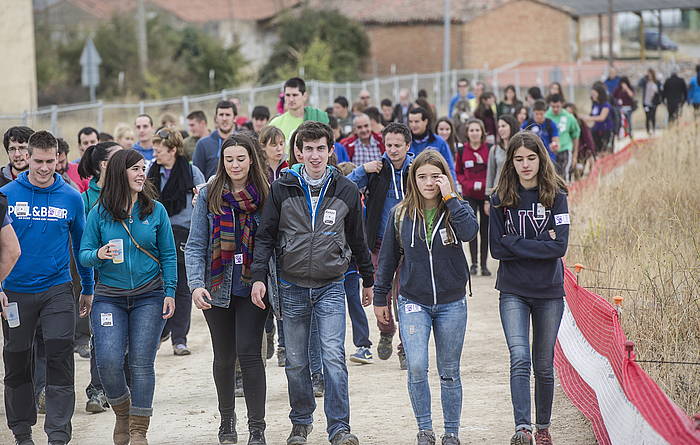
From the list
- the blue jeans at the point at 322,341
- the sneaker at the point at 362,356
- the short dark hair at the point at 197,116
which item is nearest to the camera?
the blue jeans at the point at 322,341

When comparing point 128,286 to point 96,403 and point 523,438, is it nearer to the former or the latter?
point 96,403

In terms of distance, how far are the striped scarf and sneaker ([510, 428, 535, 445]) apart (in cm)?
197

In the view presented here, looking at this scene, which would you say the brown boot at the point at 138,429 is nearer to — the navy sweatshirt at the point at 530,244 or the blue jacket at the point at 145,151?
the navy sweatshirt at the point at 530,244

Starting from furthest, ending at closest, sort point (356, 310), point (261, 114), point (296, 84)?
point (261, 114), point (296, 84), point (356, 310)

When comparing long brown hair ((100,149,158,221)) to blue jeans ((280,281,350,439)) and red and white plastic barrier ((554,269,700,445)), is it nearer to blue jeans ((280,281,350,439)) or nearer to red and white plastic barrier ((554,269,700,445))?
blue jeans ((280,281,350,439))

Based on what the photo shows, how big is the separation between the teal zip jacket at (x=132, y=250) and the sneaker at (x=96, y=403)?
1799mm

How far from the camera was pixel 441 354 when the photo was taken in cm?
697

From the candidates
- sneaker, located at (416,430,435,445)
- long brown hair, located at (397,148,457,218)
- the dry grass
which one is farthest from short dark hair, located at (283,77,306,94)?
sneaker, located at (416,430,435,445)

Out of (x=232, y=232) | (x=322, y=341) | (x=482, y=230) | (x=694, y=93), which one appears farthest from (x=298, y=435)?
(x=694, y=93)

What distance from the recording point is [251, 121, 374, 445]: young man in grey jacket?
7.02 m

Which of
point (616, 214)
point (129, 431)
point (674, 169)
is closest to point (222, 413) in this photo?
point (129, 431)

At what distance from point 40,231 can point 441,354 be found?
109 inches

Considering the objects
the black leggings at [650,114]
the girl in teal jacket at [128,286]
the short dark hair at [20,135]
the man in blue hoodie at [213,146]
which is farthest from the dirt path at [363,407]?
A: the black leggings at [650,114]

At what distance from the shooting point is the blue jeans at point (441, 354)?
22.7 ft
